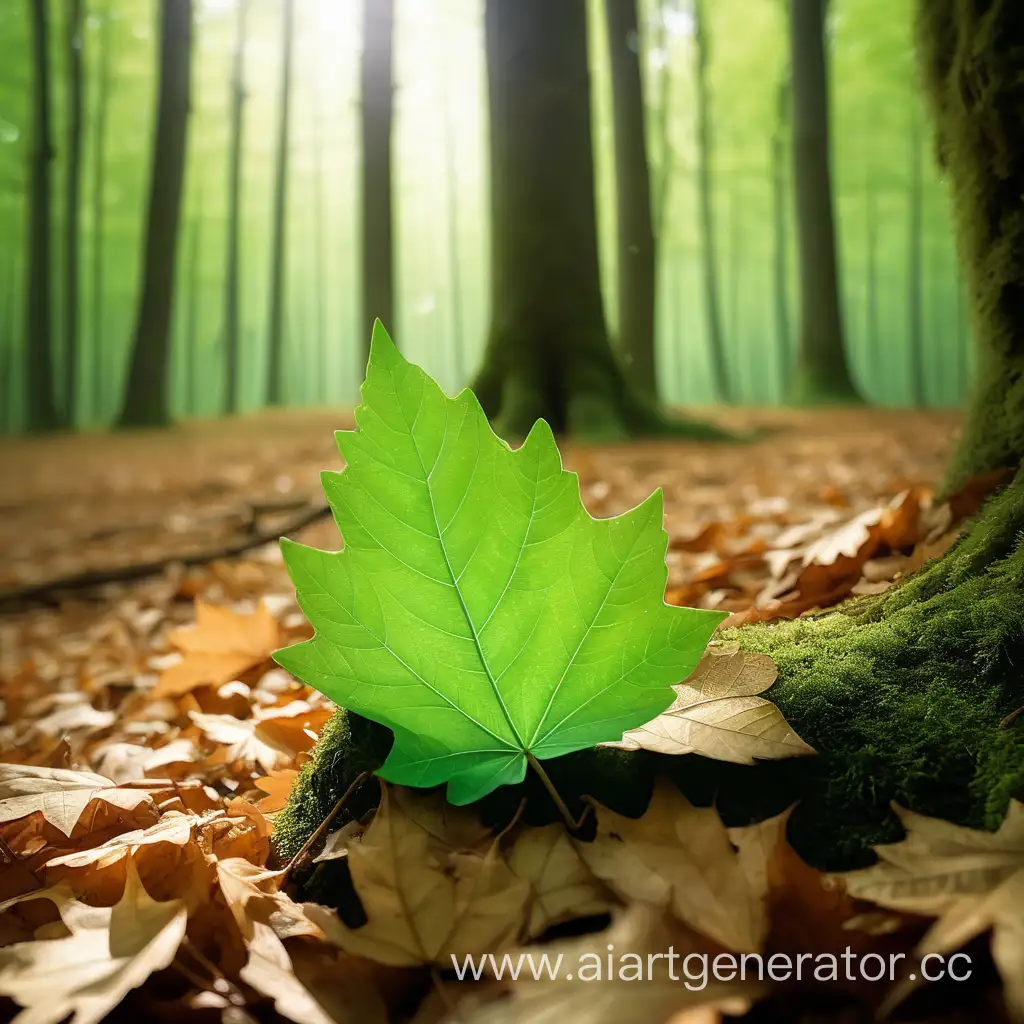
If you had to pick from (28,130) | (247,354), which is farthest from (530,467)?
(247,354)

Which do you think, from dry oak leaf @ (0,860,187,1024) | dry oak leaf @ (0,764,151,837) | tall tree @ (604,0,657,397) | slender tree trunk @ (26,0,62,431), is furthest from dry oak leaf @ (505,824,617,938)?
slender tree trunk @ (26,0,62,431)

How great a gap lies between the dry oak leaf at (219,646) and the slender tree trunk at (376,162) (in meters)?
8.55

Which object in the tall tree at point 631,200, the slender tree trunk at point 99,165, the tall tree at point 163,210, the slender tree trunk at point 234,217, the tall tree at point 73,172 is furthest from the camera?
the slender tree trunk at point 99,165

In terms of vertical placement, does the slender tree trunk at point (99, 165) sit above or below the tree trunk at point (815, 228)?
above

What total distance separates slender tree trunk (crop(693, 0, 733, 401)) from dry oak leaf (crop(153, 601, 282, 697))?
1654 centimetres

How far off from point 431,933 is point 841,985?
345 millimetres

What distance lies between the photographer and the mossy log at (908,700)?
0.73 metres

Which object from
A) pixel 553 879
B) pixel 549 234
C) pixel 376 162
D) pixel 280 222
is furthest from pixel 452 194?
pixel 553 879

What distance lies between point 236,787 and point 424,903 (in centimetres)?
61

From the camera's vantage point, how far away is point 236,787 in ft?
A: 3.94

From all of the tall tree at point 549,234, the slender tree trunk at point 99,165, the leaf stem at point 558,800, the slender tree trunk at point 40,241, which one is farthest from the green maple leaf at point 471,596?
the slender tree trunk at point 99,165

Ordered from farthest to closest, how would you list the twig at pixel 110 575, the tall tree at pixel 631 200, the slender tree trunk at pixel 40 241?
the slender tree trunk at pixel 40 241
the tall tree at pixel 631 200
the twig at pixel 110 575

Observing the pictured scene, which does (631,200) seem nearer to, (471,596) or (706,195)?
(471,596)

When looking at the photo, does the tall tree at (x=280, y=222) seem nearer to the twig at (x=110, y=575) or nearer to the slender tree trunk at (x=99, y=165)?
the slender tree trunk at (x=99, y=165)
